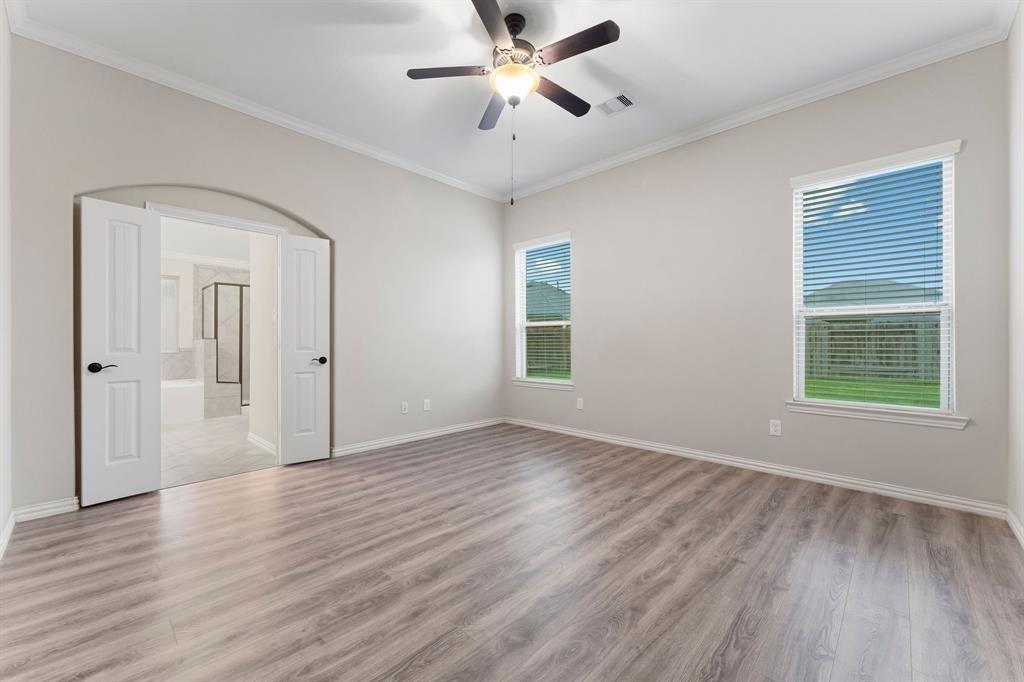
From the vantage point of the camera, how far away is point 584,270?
495 cm

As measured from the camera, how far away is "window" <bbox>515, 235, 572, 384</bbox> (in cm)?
522

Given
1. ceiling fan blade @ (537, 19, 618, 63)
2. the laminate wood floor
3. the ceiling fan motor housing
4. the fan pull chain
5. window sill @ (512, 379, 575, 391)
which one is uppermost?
the fan pull chain

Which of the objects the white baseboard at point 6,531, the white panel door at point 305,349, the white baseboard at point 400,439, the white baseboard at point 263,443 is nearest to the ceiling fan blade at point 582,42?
the white panel door at point 305,349

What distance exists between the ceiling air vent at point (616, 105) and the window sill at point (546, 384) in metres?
2.83

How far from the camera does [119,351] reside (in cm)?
300

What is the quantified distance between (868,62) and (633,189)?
1.97m

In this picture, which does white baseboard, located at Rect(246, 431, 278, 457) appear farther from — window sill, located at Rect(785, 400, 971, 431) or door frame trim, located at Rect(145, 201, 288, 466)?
window sill, located at Rect(785, 400, 971, 431)

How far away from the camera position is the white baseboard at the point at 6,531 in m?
2.26

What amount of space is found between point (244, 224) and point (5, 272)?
1467 millimetres

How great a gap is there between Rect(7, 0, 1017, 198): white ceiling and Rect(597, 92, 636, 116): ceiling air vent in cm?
7

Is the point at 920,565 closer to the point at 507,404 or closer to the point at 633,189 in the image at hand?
the point at 633,189

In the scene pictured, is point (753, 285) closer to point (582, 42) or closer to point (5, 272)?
point (582, 42)

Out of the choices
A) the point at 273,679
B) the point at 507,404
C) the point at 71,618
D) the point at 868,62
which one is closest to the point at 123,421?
the point at 71,618

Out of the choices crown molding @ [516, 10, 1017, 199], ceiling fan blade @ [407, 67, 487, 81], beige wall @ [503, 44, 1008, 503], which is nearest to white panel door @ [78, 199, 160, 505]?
ceiling fan blade @ [407, 67, 487, 81]
